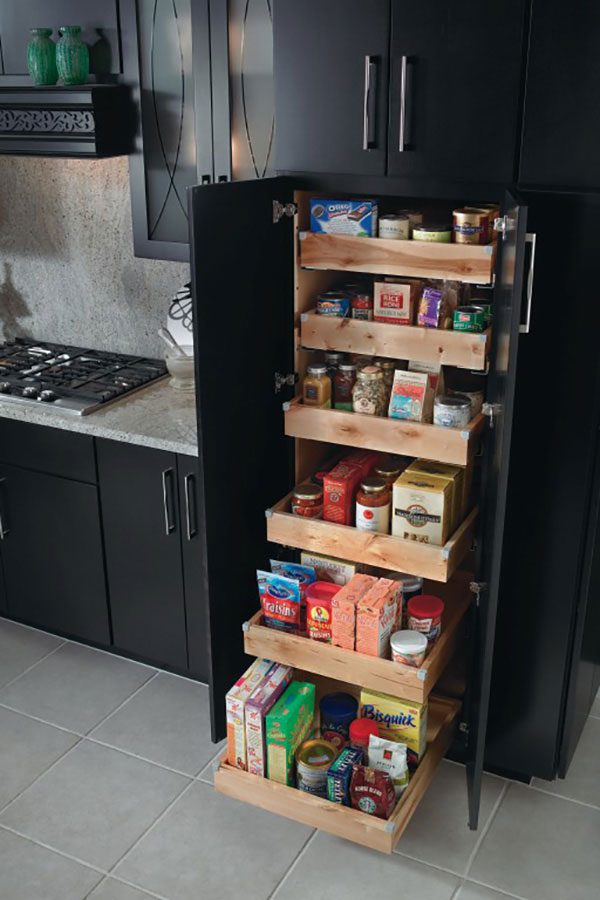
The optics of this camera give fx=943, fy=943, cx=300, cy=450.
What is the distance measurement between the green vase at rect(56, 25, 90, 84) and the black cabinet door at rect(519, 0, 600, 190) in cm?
138

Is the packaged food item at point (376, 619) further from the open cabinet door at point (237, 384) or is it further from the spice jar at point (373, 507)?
the open cabinet door at point (237, 384)

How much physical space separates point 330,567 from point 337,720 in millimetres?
397

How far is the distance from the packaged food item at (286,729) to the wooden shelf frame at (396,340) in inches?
35.3

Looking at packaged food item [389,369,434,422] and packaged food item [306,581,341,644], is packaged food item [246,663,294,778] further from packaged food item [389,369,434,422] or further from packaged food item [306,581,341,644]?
packaged food item [389,369,434,422]

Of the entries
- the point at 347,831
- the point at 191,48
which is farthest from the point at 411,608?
the point at 191,48

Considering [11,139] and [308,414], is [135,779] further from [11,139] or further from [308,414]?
[11,139]

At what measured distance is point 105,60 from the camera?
2.78 meters

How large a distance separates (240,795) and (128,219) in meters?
1.85

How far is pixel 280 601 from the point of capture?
2443 millimetres

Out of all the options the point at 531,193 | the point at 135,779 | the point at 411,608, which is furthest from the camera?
the point at 135,779

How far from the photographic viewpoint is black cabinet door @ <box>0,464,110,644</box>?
2.91 metres

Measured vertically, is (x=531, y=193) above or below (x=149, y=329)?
above

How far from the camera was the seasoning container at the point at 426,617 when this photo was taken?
93.2 inches

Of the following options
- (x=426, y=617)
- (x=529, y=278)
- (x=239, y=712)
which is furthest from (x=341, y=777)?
(x=529, y=278)
